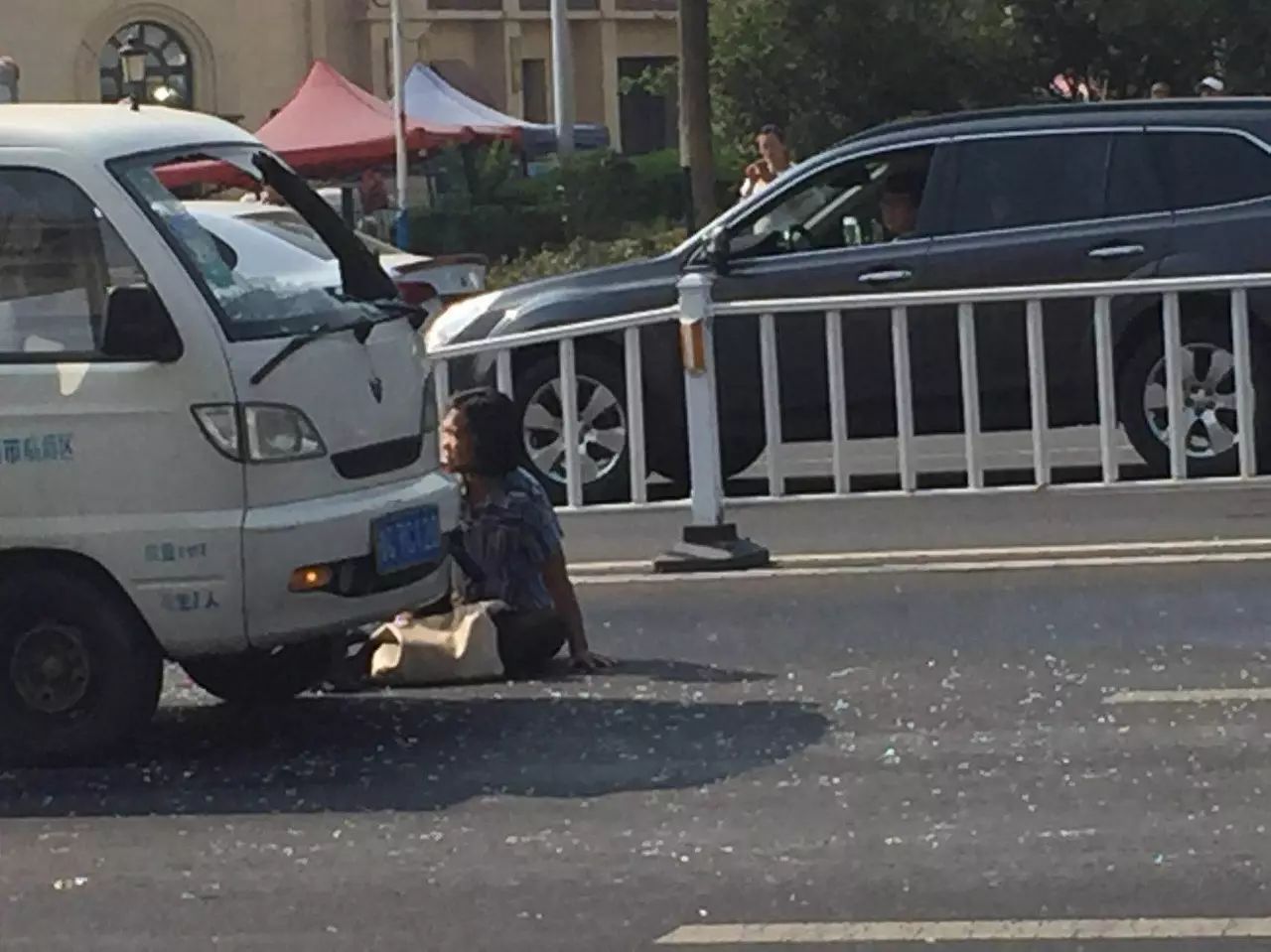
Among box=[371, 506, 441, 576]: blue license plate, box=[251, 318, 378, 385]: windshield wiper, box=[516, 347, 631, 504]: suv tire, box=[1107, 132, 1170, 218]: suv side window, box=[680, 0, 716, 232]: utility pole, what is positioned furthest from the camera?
box=[680, 0, 716, 232]: utility pole

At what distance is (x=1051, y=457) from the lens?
42.2 feet

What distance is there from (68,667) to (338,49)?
174ft

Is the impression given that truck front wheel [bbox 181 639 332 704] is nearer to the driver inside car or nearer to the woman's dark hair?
the woman's dark hair

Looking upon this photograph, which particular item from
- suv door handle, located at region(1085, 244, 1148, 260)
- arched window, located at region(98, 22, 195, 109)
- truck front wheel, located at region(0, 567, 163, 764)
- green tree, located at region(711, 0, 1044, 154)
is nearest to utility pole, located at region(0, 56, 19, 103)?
truck front wheel, located at region(0, 567, 163, 764)

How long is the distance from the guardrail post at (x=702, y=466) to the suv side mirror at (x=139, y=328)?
3.58m

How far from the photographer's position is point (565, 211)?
37.8 metres

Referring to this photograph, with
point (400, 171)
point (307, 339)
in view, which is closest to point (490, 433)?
point (307, 339)

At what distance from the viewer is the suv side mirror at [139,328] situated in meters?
8.09

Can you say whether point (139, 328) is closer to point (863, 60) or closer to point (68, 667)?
point (68, 667)

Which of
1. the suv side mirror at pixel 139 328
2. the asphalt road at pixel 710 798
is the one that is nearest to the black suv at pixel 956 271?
the asphalt road at pixel 710 798

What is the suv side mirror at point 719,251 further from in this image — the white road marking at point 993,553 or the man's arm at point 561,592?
the man's arm at point 561,592

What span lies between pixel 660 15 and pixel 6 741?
58313 mm

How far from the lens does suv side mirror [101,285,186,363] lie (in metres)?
8.09

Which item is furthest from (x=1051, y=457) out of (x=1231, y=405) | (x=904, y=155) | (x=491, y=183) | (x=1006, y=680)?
(x=491, y=183)
